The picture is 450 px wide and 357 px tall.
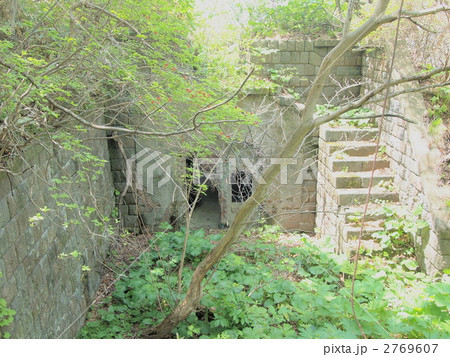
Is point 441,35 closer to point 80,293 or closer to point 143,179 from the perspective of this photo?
point 143,179

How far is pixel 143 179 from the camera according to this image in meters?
7.00

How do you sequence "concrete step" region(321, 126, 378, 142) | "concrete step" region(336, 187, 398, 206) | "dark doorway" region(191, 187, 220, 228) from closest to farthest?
"concrete step" region(336, 187, 398, 206), "concrete step" region(321, 126, 378, 142), "dark doorway" region(191, 187, 220, 228)

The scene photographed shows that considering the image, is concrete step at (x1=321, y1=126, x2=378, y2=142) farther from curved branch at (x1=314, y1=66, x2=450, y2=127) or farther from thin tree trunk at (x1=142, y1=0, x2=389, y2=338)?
curved branch at (x1=314, y1=66, x2=450, y2=127)

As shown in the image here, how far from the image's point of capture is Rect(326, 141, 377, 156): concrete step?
21.1ft

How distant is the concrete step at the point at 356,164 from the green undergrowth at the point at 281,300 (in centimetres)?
154

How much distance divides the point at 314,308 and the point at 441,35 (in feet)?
16.2

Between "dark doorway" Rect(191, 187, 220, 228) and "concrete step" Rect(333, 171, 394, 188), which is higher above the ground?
"concrete step" Rect(333, 171, 394, 188)

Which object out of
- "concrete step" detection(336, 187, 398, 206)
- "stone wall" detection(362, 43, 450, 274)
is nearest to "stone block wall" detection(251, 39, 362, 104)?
"stone wall" detection(362, 43, 450, 274)

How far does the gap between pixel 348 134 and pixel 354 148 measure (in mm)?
453

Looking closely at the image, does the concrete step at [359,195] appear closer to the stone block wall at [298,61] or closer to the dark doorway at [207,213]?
the stone block wall at [298,61]

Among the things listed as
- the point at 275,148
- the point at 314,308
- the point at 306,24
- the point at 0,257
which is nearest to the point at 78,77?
the point at 0,257

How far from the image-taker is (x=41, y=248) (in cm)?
350

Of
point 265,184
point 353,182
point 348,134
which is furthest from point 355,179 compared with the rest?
point 265,184

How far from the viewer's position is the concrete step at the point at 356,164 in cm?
617
